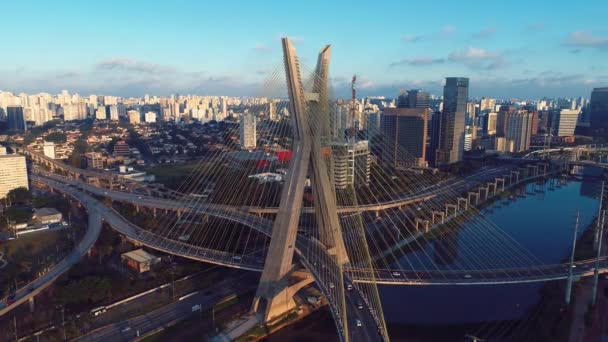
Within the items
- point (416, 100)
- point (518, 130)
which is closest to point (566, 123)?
point (518, 130)

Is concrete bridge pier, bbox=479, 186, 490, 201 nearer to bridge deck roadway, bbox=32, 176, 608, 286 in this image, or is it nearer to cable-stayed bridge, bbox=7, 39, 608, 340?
cable-stayed bridge, bbox=7, 39, 608, 340

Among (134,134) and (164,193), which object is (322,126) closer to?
(164,193)

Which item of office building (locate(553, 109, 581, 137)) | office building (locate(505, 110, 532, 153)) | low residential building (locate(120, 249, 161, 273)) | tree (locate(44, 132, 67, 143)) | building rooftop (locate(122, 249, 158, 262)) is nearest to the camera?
low residential building (locate(120, 249, 161, 273))

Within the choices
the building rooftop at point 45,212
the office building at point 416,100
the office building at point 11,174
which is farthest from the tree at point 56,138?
the office building at point 416,100

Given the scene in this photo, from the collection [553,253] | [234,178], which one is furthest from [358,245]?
[234,178]

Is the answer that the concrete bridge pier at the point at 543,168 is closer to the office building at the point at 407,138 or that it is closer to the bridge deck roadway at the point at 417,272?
the office building at the point at 407,138

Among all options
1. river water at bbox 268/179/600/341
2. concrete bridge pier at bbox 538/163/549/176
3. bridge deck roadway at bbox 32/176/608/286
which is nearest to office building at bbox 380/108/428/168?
concrete bridge pier at bbox 538/163/549/176
